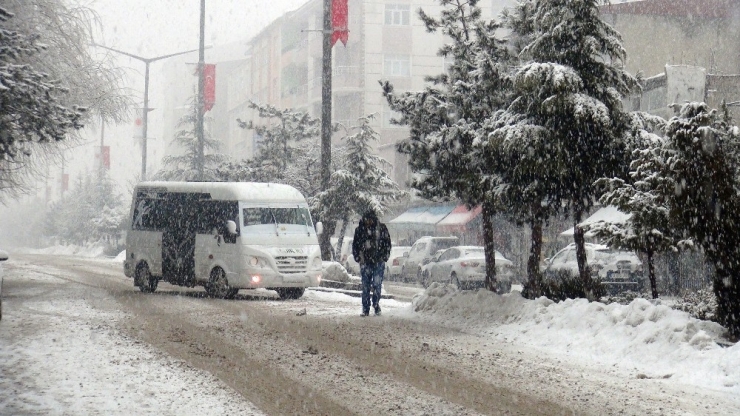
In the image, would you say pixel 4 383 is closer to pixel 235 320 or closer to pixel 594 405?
pixel 594 405

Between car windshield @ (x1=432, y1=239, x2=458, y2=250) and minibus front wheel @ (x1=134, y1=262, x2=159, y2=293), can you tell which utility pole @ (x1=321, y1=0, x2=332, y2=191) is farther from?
car windshield @ (x1=432, y1=239, x2=458, y2=250)

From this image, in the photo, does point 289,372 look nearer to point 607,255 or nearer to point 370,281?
point 370,281

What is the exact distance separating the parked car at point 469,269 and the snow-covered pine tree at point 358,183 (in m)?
3.73

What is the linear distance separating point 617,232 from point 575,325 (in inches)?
100

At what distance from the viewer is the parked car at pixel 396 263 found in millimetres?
40156

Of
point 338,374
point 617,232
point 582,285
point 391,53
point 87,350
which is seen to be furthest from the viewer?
point 391,53

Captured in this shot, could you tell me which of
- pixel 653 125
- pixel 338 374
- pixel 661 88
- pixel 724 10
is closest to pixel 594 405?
pixel 338 374

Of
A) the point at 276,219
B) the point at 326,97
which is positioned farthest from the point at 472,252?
the point at 276,219

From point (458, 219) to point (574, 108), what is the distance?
2950cm

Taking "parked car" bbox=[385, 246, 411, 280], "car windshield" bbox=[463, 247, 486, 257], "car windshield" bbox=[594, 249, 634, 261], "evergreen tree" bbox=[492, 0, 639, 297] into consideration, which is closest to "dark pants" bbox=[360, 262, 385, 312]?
"evergreen tree" bbox=[492, 0, 639, 297]

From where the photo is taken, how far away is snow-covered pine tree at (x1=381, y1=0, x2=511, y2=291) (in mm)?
18781

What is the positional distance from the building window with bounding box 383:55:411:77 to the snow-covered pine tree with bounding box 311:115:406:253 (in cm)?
3027

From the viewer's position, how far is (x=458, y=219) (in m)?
45.1

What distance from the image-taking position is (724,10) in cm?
4506
